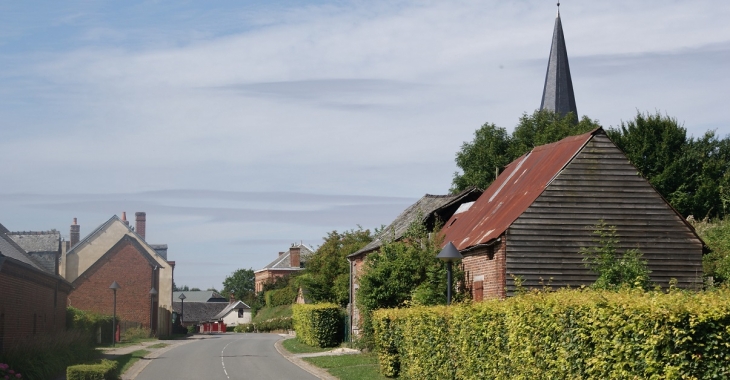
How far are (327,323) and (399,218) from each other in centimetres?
643

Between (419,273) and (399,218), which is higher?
(399,218)

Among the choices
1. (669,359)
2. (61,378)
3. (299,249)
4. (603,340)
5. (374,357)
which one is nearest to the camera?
(669,359)

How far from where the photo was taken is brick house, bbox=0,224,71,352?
81.5 feet

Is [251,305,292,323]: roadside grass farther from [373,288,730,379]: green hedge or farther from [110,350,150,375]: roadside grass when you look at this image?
[373,288,730,379]: green hedge

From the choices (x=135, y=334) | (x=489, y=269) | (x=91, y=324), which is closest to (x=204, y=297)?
(x=135, y=334)

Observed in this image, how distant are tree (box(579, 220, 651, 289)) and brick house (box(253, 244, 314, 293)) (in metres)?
79.3

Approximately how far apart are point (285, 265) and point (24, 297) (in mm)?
85822

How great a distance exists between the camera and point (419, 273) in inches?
1099

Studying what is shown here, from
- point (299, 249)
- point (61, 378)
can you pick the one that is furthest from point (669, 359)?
point (299, 249)

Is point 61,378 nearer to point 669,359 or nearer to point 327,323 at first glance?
point 327,323

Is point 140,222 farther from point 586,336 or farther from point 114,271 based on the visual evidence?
point 586,336

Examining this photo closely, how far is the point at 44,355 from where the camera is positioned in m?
23.7

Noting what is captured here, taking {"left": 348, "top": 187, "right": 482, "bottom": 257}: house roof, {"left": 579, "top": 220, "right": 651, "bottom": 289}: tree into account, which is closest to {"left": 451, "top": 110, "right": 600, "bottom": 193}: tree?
{"left": 348, "top": 187, "right": 482, "bottom": 257}: house roof

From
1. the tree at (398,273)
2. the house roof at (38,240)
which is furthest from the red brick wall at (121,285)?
the tree at (398,273)
